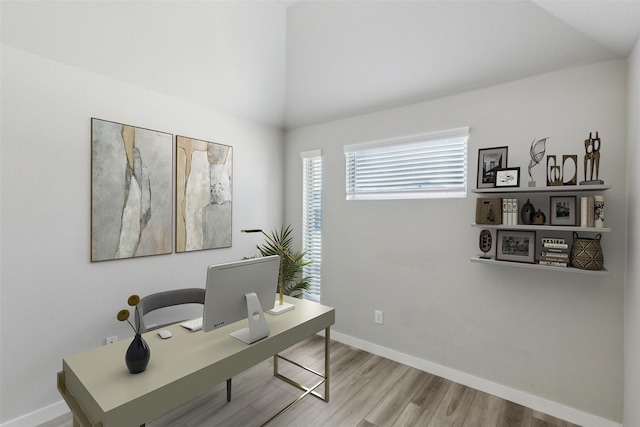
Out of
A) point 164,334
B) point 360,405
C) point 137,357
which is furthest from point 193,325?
point 360,405

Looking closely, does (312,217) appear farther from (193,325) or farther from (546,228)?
(546,228)

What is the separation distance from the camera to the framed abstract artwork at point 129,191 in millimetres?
2357

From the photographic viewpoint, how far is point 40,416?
2121 mm

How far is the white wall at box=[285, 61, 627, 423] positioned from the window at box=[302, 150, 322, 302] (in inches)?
5.7

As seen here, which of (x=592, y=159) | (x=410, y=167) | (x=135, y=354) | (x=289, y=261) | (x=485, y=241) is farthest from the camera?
(x=289, y=261)

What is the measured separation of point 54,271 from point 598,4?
147 inches

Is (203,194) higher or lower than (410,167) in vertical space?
lower

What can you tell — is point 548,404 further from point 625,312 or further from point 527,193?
point 527,193

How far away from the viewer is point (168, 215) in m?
2.78

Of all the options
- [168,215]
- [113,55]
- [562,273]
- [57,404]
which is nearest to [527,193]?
[562,273]

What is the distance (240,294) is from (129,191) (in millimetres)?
1461

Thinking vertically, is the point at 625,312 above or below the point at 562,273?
below

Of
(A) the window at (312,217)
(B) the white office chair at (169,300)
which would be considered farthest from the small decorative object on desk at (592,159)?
(B) the white office chair at (169,300)

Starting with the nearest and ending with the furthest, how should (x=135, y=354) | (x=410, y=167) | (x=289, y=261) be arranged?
(x=135, y=354), (x=410, y=167), (x=289, y=261)
